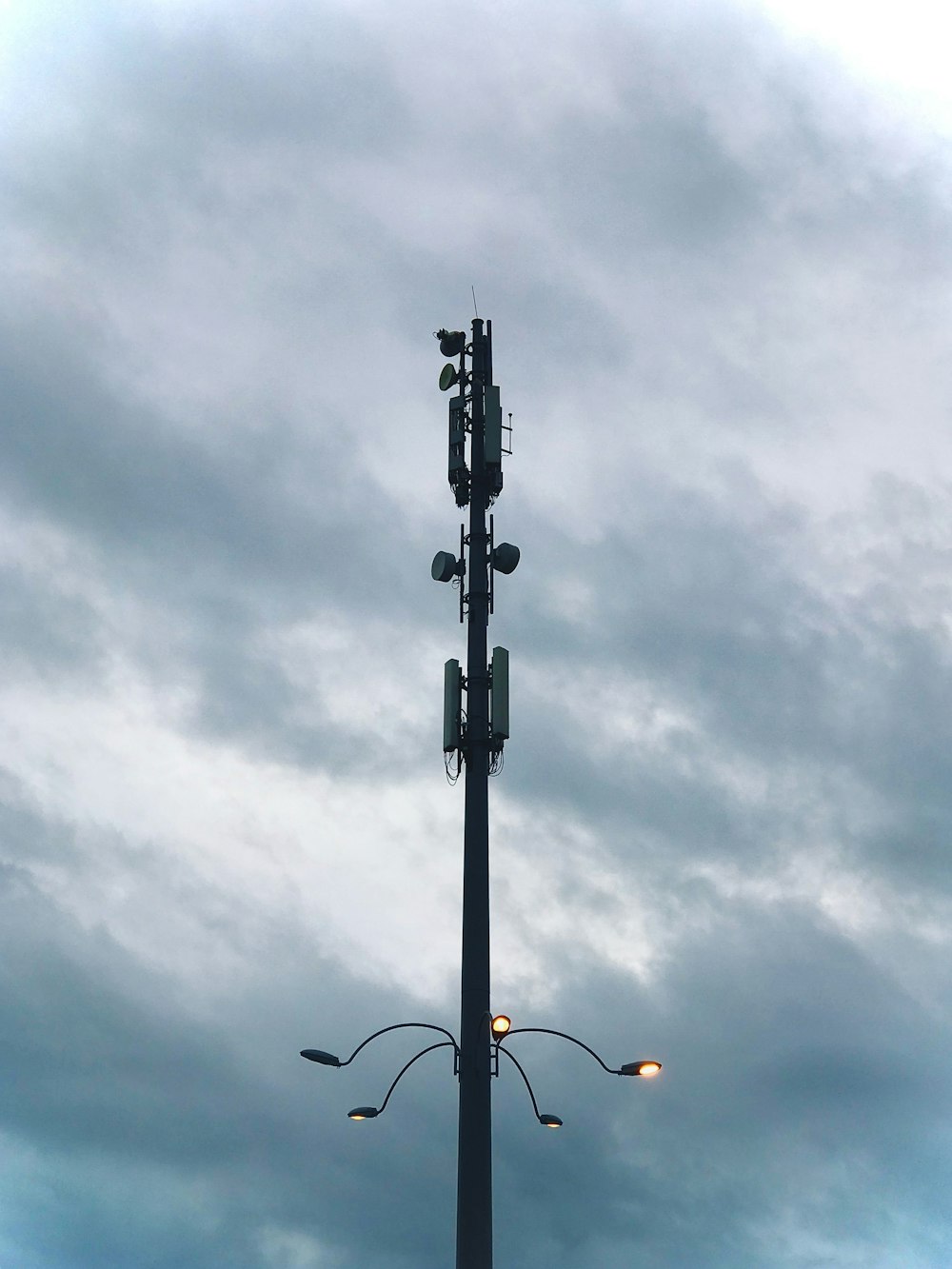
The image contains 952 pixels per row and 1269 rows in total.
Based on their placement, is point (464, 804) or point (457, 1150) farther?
point (464, 804)

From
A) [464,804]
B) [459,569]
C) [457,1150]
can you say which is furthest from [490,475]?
[457,1150]

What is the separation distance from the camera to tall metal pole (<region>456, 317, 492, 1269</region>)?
21.1m

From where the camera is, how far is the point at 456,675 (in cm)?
2512

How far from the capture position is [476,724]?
2464 centimetres

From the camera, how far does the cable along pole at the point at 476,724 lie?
21.3 metres

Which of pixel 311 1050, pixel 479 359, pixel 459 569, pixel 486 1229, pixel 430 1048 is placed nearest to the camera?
pixel 486 1229

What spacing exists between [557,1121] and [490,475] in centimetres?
1239

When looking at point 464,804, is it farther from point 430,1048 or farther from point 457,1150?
point 457,1150

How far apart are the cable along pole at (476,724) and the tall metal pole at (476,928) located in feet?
0.05

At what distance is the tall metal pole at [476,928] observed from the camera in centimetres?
2111

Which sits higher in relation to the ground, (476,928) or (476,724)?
(476,724)

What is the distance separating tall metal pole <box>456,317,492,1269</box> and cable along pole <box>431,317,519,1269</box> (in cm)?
2

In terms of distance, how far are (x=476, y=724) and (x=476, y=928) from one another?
3.78 m

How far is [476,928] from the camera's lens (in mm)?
22922
